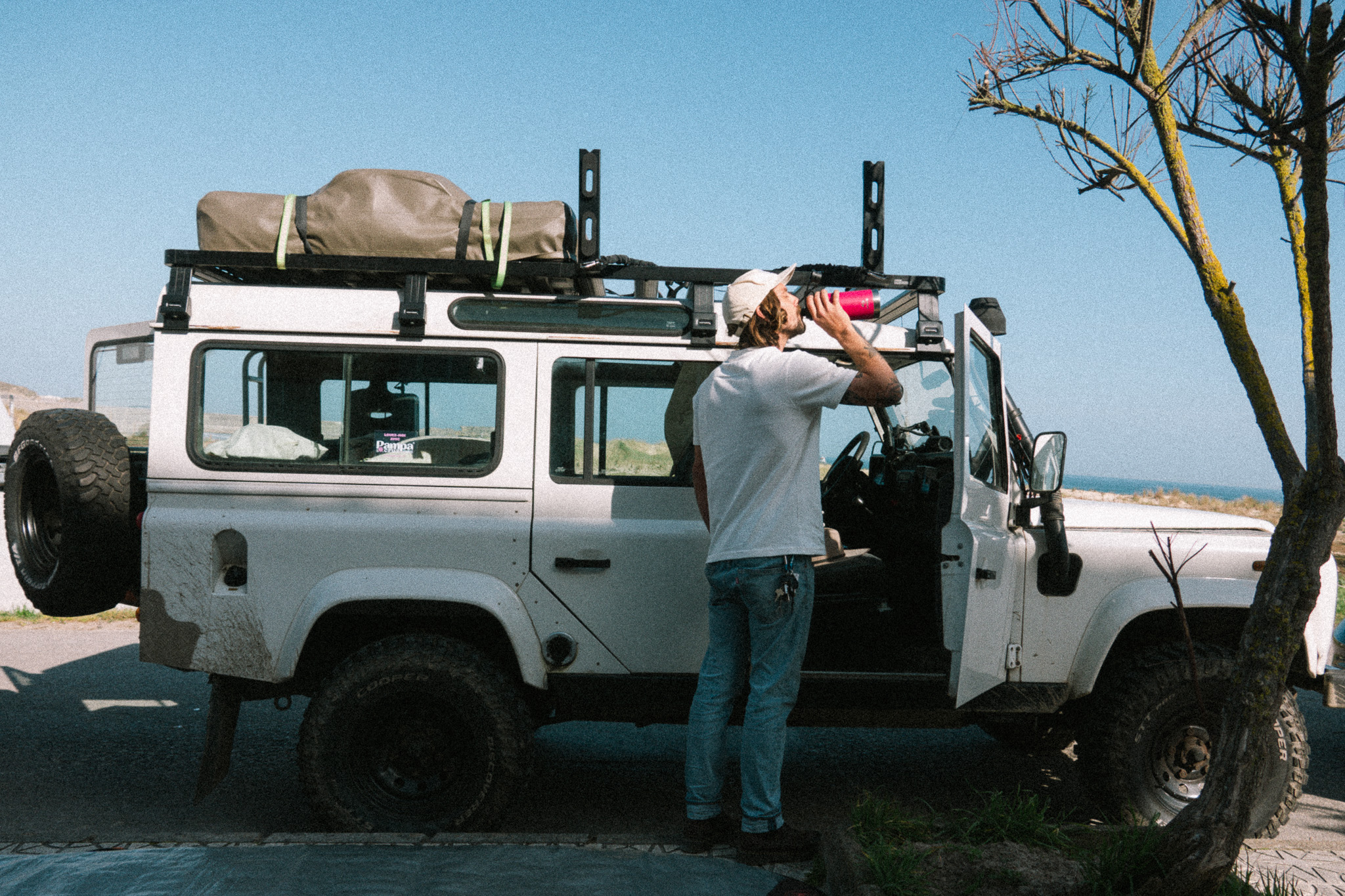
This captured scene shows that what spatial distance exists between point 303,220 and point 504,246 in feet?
2.59

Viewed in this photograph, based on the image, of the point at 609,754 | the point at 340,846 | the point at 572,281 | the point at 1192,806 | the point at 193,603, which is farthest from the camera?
the point at 609,754

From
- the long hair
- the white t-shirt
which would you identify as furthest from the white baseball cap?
the white t-shirt

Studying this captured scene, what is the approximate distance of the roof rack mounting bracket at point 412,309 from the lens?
12.1 feet

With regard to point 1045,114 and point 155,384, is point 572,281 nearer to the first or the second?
point 155,384

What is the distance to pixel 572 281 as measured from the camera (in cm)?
393

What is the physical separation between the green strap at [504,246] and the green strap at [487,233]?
0.14 ft

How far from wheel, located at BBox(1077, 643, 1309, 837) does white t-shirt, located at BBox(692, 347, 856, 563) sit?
1475 millimetres

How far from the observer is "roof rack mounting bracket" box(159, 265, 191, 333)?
3684mm

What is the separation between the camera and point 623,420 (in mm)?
3744

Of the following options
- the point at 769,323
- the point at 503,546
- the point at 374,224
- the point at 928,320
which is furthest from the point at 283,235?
the point at 928,320

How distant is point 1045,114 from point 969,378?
96.8 inches

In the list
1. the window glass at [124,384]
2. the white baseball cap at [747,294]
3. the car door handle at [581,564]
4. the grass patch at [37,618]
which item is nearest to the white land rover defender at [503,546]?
the car door handle at [581,564]

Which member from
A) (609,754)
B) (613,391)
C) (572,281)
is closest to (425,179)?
(572,281)

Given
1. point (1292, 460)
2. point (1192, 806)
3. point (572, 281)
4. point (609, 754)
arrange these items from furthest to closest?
point (609, 754), point (572, 281), point (1292, 460), point (1192, 806)
